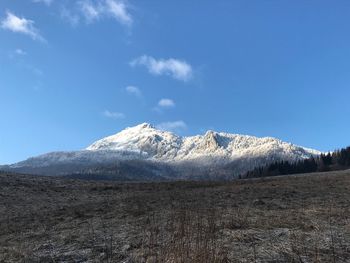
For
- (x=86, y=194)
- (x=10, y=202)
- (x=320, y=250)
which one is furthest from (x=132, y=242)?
(x=86, y=194)

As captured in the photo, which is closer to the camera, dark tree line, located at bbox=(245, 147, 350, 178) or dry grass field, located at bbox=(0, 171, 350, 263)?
dry grass field, located at bbox=(0, 171, 350, 263)

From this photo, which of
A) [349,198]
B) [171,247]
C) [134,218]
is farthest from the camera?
[349,198]

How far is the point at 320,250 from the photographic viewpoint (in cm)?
1089

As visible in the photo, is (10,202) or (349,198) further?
(10,202)

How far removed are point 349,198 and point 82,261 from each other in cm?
1843

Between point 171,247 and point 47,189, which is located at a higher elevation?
point 47,189

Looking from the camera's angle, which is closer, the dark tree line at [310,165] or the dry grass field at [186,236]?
the dry grass field at [186,236]

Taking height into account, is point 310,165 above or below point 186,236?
above

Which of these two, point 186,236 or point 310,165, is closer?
point 186,236

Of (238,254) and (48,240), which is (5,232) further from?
(238,254)

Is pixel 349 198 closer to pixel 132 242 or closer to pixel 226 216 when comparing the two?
pixel 226 216

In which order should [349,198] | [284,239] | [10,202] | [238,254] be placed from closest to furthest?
[238,254] < [284,239] < [349,198] < [10,202]

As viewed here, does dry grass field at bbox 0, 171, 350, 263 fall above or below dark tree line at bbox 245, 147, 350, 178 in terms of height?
below

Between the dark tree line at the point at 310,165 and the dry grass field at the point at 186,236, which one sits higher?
the dark tree line at the point at 310,165
